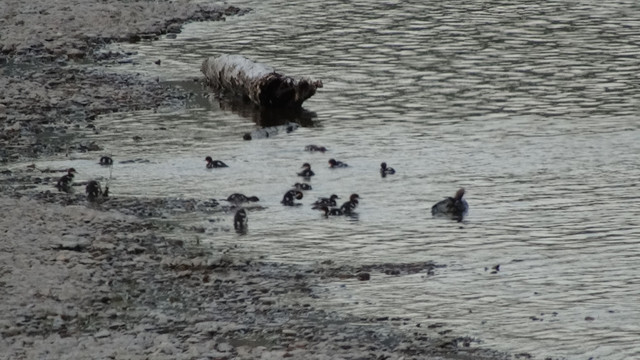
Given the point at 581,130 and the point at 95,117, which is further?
the point at 95,117

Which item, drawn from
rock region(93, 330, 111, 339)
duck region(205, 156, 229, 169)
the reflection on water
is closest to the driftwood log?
the reflection on water

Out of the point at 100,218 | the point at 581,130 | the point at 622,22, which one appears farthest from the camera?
the point at 622,22

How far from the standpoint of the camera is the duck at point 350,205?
19734mm

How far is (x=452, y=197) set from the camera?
1989 centimetres

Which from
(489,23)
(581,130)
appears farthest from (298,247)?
(489,23)

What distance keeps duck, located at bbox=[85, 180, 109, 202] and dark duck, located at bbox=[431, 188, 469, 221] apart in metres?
5.07

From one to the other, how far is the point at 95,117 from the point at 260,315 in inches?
502

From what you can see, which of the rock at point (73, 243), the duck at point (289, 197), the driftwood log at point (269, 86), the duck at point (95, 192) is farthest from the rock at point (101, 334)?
the driftwood log at point (269, 86)

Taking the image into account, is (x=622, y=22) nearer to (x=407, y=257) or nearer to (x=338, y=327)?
(x=407, y=257)

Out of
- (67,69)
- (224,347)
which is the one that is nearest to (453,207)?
(224,347)

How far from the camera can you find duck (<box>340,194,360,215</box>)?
64.7 ft

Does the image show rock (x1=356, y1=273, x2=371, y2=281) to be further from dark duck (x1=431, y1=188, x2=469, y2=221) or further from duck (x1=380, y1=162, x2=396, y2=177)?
duck (x1=380, y1=162, x2=396, y2=177)

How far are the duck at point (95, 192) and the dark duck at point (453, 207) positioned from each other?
16.6ft

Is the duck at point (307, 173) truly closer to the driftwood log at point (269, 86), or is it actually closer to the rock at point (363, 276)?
the rock at point (363, 276)
